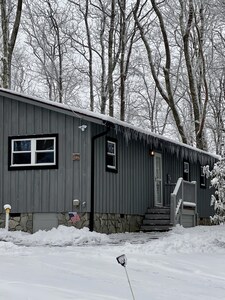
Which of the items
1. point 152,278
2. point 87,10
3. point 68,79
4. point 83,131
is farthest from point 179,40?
point 152,278

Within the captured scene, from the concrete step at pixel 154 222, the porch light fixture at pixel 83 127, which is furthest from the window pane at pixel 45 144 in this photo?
the concrete step at pixel 154 222

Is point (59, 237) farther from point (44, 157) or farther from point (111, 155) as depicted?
point (111, 155)

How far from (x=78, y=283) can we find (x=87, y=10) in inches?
1033

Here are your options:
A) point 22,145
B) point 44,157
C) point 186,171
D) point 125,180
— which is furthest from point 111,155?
point 186,171

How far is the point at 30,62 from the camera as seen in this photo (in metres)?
38.3

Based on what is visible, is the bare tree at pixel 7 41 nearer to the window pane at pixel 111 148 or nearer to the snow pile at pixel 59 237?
the window pane at pixel 111 148

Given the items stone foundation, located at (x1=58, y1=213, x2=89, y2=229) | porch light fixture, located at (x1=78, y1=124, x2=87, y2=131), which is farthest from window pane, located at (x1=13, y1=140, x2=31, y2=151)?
stone foundation, located at (x1=58, y1=213, x2=89, y2=229)

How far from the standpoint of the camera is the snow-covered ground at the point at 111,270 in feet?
22.7

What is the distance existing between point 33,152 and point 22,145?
1.71ft

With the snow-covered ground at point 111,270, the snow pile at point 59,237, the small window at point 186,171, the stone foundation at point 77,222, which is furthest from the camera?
the small window at point 186,171

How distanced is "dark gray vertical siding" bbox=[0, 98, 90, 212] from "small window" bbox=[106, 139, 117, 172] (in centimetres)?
112

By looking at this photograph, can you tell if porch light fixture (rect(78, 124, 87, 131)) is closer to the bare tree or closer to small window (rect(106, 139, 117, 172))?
small window (rect(106, 139, 117, 172))

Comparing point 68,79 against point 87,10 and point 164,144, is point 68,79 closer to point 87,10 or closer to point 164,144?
point 87,10

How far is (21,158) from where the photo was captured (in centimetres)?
1642
